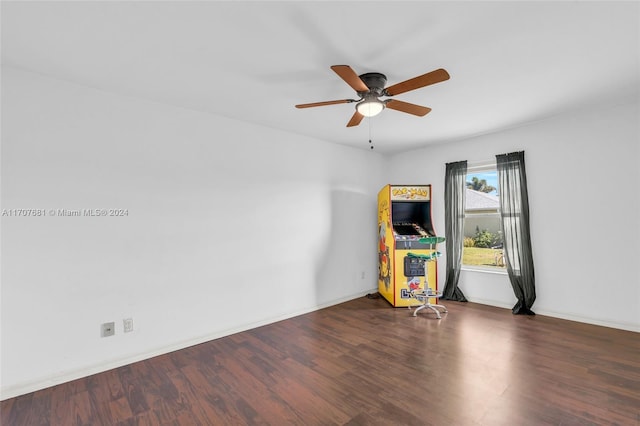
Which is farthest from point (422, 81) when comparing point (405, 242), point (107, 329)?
point (107, 329)

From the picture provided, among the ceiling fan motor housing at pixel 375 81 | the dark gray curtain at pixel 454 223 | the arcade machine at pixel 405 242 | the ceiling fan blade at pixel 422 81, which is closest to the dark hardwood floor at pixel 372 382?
the arcade machine at pixel 405 242

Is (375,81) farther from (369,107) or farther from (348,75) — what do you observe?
(348,75)

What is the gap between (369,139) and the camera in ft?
14.5

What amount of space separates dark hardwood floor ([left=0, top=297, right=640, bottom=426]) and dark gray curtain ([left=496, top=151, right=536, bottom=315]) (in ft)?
1.86

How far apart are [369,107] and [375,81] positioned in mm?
214

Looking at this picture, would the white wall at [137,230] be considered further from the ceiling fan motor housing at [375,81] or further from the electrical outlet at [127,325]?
the ceiling fan motor housing at [375,81]

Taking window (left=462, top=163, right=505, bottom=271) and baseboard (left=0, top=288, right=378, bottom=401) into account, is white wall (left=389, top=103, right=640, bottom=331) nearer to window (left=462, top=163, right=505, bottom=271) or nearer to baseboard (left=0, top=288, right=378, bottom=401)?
window (left=462, top=163, right=505, bottom=271)

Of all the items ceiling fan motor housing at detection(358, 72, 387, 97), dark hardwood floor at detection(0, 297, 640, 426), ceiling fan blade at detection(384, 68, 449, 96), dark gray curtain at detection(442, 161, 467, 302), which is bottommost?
dark hardwood floor at detection(0, 297, 640, 426)

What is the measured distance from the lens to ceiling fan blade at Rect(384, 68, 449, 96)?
1810 mm

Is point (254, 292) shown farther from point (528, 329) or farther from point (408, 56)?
point (528, 329)

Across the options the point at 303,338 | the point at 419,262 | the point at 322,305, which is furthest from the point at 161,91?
the point at 419,262

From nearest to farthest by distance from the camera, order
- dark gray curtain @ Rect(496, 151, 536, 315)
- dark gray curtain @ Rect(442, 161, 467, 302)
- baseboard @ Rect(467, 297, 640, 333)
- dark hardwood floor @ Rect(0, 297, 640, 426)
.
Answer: dark hardwood floor @ Rect(0, 297, 640, 426), baseboard @ Rect(467, 297, 640, 333), dark gray curtain @ Rect(496, 151, 536, 315), dark gray curtain @ Rect(442, 161, 467, 302)

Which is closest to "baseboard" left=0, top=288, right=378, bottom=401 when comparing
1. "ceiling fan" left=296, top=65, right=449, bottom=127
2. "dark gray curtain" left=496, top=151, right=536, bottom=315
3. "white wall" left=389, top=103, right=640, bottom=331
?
"ceiling fan" left=296, top=65, right=449, bottom=127

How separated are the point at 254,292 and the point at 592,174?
446cm
